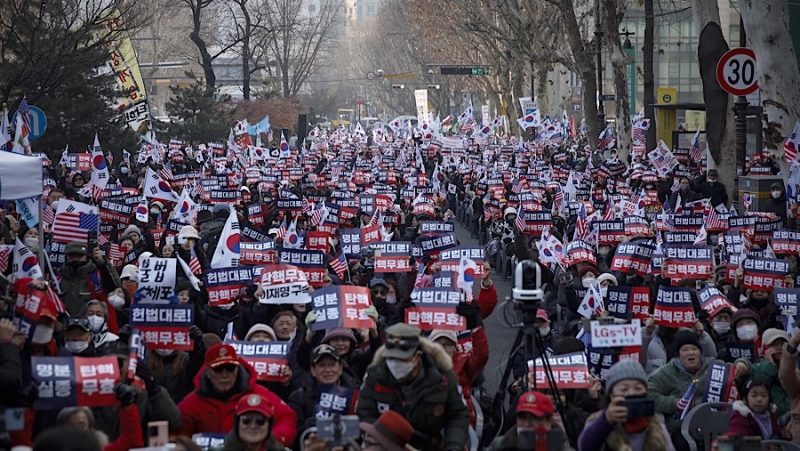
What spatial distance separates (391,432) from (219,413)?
1738mm

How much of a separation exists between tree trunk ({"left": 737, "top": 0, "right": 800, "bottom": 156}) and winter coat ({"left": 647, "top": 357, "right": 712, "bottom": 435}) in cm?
1343

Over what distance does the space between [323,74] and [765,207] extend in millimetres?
142591

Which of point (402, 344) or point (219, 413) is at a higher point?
point (402, 344)

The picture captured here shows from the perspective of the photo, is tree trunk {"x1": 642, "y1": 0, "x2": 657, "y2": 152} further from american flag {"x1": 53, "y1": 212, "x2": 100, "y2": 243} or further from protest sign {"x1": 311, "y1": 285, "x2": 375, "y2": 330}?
protest sign {"x1": 311, "y1": 285, "x2": 375, "y2": 330}

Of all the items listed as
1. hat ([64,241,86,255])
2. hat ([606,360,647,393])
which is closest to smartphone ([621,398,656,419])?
hat ([606,360,647,393])

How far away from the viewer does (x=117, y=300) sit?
1238 cm

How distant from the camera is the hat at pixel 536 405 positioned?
276 inches

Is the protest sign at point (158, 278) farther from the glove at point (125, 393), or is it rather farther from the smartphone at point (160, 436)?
the smartphone at point (160, 436)

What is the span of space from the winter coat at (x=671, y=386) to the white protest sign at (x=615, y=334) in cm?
48

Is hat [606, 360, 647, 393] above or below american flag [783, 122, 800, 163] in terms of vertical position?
below

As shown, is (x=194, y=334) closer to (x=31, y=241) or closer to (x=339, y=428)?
(x=339, y=428)

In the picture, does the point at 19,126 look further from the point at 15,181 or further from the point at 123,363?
the point at 123,363

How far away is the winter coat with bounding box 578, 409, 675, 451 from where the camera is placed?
271 inches


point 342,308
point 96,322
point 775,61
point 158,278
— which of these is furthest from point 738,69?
point 96,322
